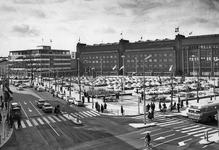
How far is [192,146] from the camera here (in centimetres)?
2059

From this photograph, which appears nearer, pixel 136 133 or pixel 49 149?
pixel 49 149

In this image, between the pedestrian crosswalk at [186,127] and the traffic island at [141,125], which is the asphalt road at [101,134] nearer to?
the pedestrian crosswalk at [186,127]

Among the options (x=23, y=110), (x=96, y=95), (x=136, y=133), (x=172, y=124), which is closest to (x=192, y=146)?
(x=136, y=133)

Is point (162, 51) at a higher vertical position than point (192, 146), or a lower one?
higher

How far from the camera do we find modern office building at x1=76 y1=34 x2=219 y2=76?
126500 mm

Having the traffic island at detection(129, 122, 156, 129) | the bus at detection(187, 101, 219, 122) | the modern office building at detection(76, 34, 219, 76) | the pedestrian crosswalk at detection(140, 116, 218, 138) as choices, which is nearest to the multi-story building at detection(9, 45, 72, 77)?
the modern office building at detection(76, 34, 219, 76)

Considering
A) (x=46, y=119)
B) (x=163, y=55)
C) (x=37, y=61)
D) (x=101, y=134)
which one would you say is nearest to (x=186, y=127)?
(x=101, y=134)

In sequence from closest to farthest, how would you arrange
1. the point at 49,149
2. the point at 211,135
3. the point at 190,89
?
the point at 49,149
the point at 211,135
the point at 190,89

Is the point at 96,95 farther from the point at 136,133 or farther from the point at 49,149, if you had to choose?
the point at 49,149

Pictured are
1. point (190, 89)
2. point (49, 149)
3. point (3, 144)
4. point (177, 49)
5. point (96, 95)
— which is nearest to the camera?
point (49, 149)

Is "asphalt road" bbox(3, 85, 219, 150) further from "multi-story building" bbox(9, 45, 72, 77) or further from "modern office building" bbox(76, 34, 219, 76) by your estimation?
"multi-story building" bbox(9, 45, 72, 77)

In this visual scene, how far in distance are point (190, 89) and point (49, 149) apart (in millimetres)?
55312

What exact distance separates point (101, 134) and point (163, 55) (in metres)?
123

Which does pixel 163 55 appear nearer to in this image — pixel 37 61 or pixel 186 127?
pixel 37 61
